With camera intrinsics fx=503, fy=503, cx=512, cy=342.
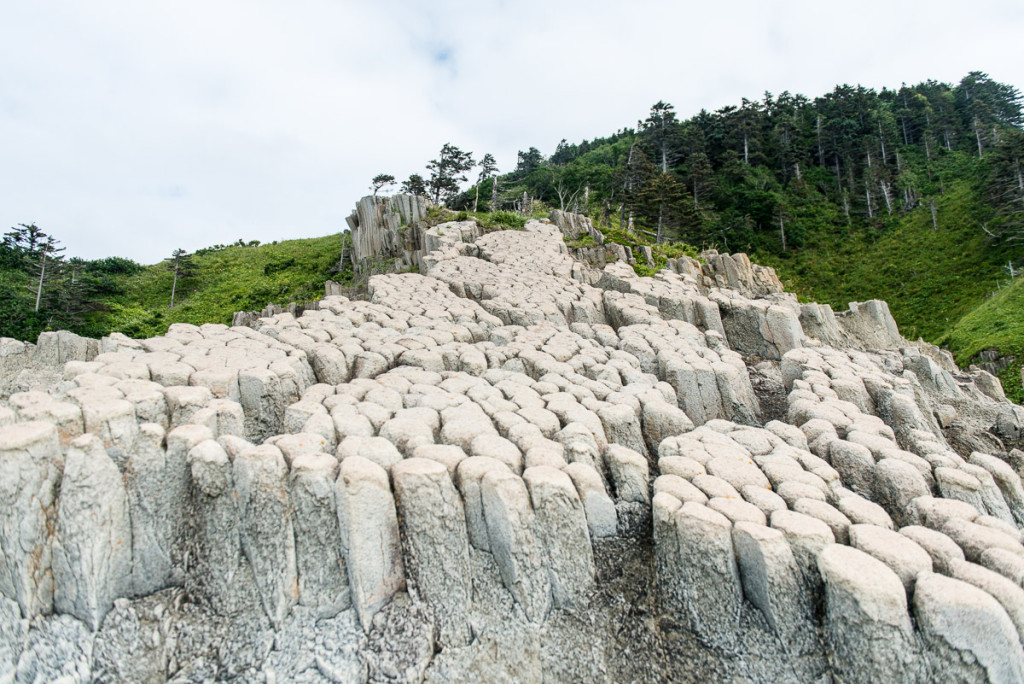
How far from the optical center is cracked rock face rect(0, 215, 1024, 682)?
5.40m

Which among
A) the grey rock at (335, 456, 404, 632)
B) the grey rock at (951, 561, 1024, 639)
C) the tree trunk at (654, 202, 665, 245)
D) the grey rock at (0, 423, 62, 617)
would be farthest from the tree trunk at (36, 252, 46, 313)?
the tree trunk at (654, 202, 665, 245)

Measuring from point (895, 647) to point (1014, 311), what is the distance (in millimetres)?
42196

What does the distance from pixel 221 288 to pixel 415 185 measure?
67.7ft

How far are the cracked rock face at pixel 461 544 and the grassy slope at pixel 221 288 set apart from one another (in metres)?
23.4

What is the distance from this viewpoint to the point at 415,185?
4959 cm

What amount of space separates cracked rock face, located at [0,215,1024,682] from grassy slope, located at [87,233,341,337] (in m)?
23.4

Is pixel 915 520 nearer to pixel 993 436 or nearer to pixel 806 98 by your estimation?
pixel 993 436

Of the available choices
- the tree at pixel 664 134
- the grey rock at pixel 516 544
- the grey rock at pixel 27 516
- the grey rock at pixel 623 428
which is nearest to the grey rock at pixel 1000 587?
the grey rock at pixel 623 428

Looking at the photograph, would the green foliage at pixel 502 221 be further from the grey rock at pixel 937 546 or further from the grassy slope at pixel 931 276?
the grassy slope at pixel 931 276

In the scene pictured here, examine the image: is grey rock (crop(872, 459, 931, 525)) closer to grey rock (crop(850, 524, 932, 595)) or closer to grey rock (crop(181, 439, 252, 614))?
grey rock (crop(850, 524, 932, 595))

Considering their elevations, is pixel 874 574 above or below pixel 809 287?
below

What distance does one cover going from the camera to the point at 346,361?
33.2ft

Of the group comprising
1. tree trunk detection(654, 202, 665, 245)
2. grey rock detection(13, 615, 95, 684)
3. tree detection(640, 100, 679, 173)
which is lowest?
grey rock detection(13, 615, 95, 684)

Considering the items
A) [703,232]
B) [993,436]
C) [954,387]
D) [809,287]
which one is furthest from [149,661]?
[809,287]
